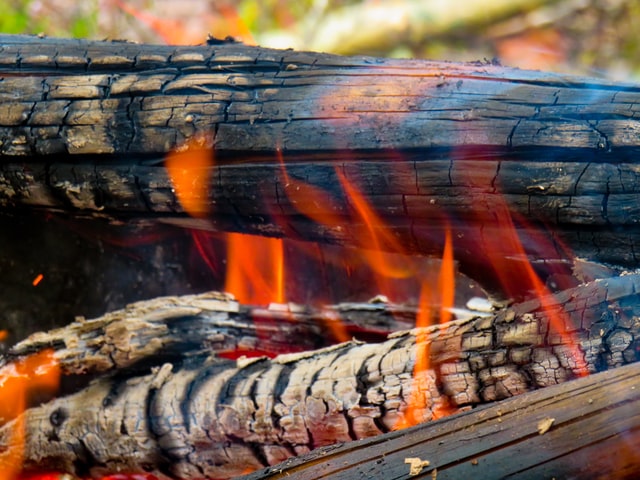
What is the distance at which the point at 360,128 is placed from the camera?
185cm

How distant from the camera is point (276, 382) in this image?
2.03 m

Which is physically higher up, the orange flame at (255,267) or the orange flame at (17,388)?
the orange flame at (255,267)

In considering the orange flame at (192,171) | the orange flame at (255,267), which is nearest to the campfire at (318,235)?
the orange flame at (192,171)

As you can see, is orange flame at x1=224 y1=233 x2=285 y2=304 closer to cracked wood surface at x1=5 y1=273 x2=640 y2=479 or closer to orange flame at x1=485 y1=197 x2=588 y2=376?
cracked wood surface at x1=5 y1=273 x2=640 y2=479

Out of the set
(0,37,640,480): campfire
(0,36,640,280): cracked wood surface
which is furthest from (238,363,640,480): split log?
(0,36,640,280): cracked wood surface

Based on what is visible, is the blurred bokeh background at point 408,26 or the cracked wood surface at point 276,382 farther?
the blurred bokeh background at point 408,26

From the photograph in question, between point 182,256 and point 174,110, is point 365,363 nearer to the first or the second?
point 174,110

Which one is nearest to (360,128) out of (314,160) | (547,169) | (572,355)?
(314,160)

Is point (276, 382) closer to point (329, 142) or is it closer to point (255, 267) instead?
point (329, 142)

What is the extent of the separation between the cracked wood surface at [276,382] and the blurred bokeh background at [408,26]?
11.9ft

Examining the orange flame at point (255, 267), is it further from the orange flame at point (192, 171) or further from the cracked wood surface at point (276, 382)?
the orange flame at point (192, 171)

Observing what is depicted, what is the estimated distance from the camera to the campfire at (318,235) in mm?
1659

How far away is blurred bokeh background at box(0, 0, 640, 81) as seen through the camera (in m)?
5.70

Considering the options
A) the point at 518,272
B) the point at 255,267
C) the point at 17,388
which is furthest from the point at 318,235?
the point at 17,388
